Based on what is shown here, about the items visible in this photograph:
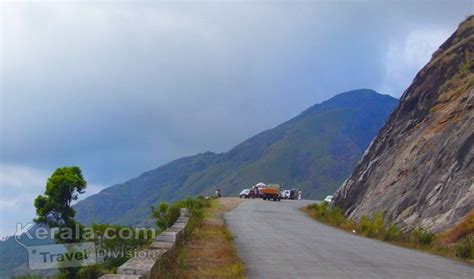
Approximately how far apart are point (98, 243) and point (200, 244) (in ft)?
16.9

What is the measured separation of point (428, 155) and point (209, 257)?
16560 millimetres

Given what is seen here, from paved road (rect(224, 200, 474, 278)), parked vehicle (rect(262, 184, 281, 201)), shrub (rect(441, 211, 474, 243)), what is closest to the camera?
paved road (rect(224, 200, 474, 278))

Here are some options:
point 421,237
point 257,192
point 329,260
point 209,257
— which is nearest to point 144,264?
point 209,257

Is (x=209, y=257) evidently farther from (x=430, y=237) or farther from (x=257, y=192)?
(x=257, y=192)

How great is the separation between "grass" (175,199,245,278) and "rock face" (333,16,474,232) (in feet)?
27.9

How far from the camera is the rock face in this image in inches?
933

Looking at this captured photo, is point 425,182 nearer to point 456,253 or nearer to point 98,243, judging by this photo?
point 456,253

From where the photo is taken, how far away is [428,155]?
27.9 metres

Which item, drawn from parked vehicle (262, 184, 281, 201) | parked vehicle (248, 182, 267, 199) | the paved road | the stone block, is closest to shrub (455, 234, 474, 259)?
the paved road

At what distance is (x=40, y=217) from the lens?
2225 cm

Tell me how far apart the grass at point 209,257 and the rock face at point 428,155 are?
335 inches

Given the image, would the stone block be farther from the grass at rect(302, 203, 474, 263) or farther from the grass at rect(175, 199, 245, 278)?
the grass at rect(302, 203, 474, 263)

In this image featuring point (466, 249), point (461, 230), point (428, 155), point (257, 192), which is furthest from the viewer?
→ point (257, 192)

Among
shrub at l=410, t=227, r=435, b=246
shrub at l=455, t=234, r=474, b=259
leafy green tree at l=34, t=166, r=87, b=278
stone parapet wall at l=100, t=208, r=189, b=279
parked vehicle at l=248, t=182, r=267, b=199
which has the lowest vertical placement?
shrub at l=455, t=234, r=474, b=259
